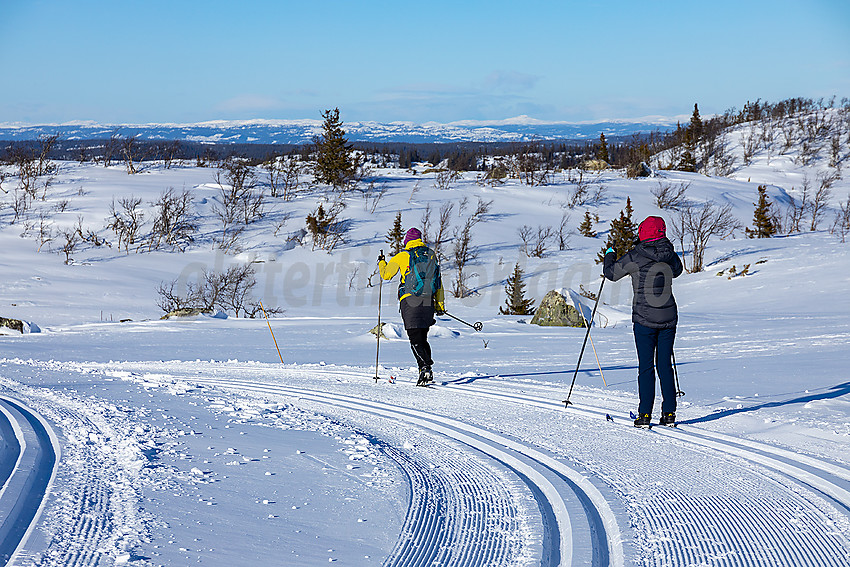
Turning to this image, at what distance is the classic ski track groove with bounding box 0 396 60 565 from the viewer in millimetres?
2943

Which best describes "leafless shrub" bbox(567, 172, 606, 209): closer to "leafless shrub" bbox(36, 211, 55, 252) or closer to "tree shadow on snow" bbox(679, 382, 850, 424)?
"leafless shrub" bbox(36, 211, 55, 252)

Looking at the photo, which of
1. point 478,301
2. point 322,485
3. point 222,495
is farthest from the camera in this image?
point 478,301

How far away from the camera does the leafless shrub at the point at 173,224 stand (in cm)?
5234

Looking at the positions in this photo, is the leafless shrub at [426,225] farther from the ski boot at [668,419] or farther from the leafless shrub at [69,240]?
the ski boot at [668,419]

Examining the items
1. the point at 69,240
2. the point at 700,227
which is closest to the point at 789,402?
the point at 700,227

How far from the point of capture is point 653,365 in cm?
616

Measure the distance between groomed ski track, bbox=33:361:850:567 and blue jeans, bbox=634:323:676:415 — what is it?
0.87ft

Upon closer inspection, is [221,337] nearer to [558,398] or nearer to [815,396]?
[558,398]

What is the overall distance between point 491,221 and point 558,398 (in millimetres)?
56844

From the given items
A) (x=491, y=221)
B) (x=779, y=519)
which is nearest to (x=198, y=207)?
(x=491, y=221)

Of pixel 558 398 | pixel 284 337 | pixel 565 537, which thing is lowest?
pixel 284 337

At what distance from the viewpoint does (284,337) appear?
15406mm

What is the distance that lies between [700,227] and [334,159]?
134 feet

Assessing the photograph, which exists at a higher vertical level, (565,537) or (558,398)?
(565,537)
